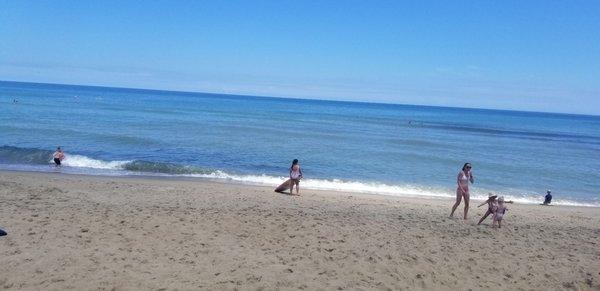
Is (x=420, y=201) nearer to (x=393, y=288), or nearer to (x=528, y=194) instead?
(x=528, y=194)

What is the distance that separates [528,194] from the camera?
19703mm

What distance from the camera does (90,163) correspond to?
20.8 metres

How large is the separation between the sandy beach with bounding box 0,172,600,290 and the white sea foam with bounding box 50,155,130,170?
7743 millimetres

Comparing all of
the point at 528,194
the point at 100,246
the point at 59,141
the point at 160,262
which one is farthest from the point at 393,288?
the point at 59,141

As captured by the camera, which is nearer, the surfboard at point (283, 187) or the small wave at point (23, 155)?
the surfboard at point (283, 187)

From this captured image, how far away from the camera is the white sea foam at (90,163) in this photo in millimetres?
20281

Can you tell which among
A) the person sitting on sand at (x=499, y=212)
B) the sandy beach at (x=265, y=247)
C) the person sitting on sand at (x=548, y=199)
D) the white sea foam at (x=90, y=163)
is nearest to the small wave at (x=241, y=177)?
the white sea foam at (x=90, y=163)

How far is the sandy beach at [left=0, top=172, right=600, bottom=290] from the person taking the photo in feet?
23.0

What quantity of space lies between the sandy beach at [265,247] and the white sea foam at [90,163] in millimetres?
7743

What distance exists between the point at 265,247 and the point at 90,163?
49.8 ft

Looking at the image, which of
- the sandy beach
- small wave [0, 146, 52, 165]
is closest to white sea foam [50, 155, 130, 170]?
small wave [0, 146, 52, 165]

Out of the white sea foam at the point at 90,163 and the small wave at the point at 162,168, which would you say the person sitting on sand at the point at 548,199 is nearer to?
the small wave at the point at 162,168

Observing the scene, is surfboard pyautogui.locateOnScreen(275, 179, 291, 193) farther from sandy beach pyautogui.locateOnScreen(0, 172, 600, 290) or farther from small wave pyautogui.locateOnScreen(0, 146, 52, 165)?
small wave pyautogui.locateOnScreen(0, 146, 52, 165)

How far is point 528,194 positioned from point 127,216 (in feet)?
53.5
